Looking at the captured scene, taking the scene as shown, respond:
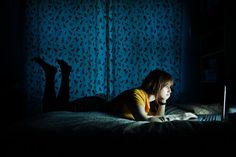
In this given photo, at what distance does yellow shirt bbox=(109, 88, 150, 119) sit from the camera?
5.52ft

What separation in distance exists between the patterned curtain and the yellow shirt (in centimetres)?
215

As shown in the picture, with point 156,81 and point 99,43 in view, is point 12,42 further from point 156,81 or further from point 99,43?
point 156,81

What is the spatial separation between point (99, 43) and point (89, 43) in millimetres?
150

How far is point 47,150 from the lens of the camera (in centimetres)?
104

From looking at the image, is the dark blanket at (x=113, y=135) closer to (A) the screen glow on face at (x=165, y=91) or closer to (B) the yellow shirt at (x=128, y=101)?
(B) the yellow shirt at (x=128, y=101)

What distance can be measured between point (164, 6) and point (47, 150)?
3.49 m

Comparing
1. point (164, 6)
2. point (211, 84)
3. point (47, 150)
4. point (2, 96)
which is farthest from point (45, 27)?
point (47, 150)

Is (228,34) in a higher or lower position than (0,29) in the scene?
lower

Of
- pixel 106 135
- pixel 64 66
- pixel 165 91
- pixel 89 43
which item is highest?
pixel 89 43

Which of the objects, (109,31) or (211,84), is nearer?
(211,84)

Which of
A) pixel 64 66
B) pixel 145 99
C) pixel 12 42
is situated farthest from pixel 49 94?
pixel 12 42

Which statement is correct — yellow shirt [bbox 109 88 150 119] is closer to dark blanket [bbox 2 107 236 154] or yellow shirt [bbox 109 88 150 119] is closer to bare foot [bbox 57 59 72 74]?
dark blanket [bbox 2 107 236 154]

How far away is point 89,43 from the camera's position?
4027mm

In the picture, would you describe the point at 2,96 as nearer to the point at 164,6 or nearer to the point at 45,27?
the point at 45,27
